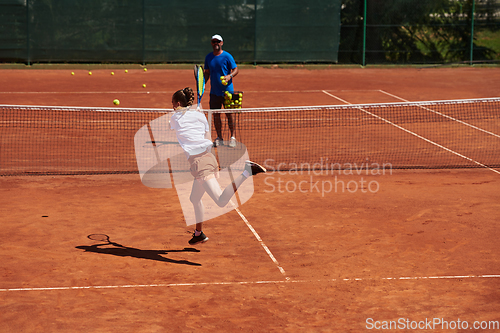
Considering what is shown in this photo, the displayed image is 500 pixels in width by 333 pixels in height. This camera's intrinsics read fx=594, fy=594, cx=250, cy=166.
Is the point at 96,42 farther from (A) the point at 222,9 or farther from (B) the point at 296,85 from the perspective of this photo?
(B) the point at 296,85

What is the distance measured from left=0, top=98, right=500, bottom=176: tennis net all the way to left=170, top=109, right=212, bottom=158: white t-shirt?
3.93 metres

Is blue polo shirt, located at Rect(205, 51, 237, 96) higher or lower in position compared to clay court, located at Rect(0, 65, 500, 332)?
higher

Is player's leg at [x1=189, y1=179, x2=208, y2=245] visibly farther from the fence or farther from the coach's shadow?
the fence

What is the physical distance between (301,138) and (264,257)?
6.64m

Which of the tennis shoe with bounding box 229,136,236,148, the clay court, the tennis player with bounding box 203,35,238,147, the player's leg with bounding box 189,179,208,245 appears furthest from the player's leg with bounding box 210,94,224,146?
the player's leg with bounding box 189,179,208,245

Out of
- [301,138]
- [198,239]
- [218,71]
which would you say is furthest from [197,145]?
[301,138]

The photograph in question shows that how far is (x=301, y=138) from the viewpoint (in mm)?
12914

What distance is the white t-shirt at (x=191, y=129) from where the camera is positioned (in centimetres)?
643

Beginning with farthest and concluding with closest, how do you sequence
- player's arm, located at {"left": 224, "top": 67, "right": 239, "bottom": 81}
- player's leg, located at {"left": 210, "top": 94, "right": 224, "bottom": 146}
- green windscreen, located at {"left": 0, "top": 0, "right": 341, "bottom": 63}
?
green windscreen, located at {"left": 0, "top": 0, "right": 341, "bottom": 63} → player's leg, located at {"left": 210, "top": 94, "right": 224, "bottom": 146} → player's arm, located at {"left": 224, "top": 67, "right": 239, "bottom": 81}

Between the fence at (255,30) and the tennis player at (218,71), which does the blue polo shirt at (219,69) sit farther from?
the fence at (255,30)

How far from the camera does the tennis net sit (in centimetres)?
1070

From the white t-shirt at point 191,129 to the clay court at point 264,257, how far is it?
1178 mm

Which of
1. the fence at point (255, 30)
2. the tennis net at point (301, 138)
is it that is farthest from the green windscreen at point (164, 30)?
the tennis net at point (301, 138)

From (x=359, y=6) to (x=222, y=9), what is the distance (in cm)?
578
